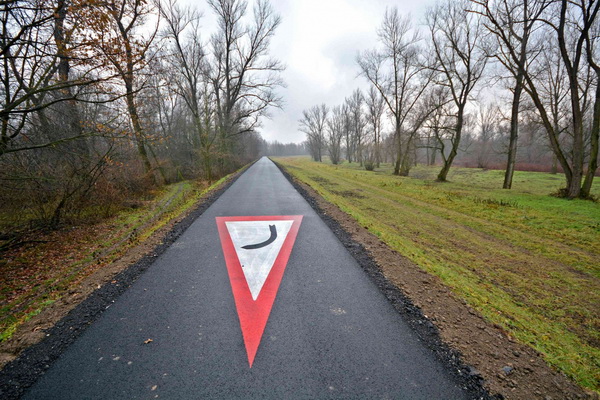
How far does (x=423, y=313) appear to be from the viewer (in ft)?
10.4

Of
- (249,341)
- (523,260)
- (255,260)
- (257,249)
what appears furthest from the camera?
(523,260)

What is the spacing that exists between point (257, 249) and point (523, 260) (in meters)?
6.58

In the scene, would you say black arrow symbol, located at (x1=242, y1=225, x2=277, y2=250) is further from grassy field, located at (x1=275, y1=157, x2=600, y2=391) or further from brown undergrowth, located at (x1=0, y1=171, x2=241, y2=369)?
grassy field, located at (x1=275, y1=157, x2=600, y2=391)

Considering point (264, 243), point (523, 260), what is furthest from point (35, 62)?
point (523, 260)

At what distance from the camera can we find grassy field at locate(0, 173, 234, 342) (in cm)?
382

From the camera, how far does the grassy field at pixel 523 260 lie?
3.30 metres

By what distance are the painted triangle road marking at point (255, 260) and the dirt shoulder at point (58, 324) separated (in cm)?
167

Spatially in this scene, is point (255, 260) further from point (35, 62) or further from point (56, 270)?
point (35, 62)

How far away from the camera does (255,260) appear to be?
4.66 metres

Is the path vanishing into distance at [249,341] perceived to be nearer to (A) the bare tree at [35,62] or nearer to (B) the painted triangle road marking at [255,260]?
(B) the painted triangle road marking at [255,260]

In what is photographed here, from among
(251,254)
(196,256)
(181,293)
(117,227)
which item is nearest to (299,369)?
(181,293)

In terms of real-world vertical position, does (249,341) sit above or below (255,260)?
below

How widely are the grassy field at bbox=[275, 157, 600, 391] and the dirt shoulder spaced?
5.30 metres

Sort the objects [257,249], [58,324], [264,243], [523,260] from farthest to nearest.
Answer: [523,260] → [264,243] → [257,249] → [58,324]
